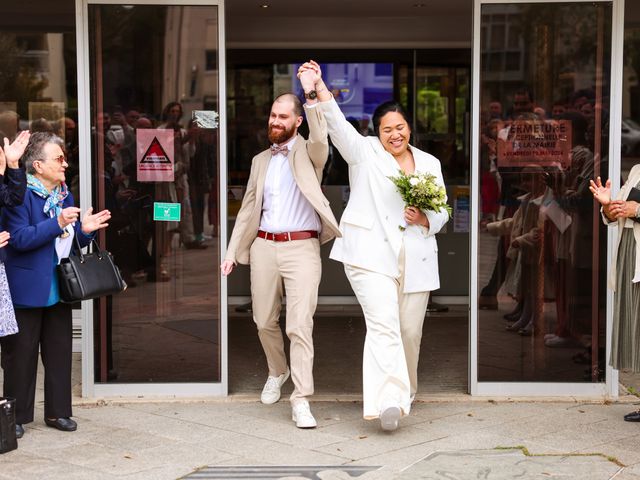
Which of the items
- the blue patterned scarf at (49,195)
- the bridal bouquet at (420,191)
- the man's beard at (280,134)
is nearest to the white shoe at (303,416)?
the bridal bouquet at (420,191)

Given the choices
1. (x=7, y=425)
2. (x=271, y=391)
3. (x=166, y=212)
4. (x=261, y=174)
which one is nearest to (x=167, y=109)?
(x=166, y=212)

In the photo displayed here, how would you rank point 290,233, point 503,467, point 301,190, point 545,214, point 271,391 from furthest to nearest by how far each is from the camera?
point 545,214 → point 271,391 → point 290,233 → point 301,190 → point 503,467

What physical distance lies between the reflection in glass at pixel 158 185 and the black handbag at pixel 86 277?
3.03 ft

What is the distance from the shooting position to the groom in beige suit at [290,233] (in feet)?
22.0

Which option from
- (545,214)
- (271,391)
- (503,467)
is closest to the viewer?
(503,467)

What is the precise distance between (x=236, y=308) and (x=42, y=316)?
439cm

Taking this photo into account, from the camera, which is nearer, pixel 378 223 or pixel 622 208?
pixel 622 208

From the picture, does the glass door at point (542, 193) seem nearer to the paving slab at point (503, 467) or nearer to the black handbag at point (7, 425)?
the paving slab at point (503, 467)

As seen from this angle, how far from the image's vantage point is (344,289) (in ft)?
36.0

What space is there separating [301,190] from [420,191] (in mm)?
785

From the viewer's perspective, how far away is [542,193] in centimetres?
730

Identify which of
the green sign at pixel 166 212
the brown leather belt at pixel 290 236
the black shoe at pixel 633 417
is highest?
the green sign at pixel 166 212

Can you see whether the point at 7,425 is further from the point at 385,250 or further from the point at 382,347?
the point at 385,250

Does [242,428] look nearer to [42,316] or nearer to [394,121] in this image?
[42,316]
